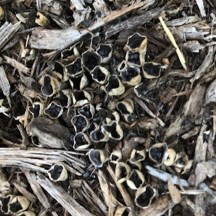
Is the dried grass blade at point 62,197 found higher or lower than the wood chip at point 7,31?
lower

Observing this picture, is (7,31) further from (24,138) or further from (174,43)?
(174,43)

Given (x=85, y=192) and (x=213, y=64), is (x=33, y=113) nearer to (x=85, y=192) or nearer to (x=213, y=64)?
(x=85, y=192)

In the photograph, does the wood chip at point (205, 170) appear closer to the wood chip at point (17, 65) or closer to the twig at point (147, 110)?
the twig at point (147, 110)

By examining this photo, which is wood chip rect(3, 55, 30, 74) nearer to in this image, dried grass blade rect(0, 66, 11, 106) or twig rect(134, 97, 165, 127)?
dried grass blade rect(0, 66, 11, 106)

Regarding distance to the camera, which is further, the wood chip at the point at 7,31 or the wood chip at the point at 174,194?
the wood chip at the point at 7,31

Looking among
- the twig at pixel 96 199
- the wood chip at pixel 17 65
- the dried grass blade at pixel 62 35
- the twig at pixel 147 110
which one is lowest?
the twig at pixel 96 199

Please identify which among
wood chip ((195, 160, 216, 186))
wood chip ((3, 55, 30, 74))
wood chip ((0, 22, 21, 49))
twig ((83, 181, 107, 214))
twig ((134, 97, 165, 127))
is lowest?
twig ((83, 181, 107, 214))

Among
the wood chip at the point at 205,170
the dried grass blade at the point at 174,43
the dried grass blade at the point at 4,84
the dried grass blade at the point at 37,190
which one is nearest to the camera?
the wood chip at the point at 205,170

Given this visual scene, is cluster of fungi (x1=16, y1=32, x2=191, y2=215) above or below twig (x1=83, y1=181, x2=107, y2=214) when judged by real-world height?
above

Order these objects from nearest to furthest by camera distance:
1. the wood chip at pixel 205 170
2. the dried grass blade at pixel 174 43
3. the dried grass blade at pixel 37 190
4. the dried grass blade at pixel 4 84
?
the wood chip at pixel 205 170 → the dried grass blade at pixel 174 43 → the dried grass blade at pixel 37 190 → the dried grass blade at pixel 4 84

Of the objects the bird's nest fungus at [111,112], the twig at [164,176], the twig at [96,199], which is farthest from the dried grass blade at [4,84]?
the twig at [164,176]

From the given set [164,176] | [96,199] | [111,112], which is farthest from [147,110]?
[96,199]

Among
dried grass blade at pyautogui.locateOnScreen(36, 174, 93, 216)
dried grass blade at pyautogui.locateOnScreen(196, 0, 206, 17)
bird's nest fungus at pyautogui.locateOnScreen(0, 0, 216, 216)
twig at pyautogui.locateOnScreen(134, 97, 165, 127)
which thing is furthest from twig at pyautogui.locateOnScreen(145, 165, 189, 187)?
dried grass blade at pyautogui.locateOnScreen(196, 0, 206, 17)
